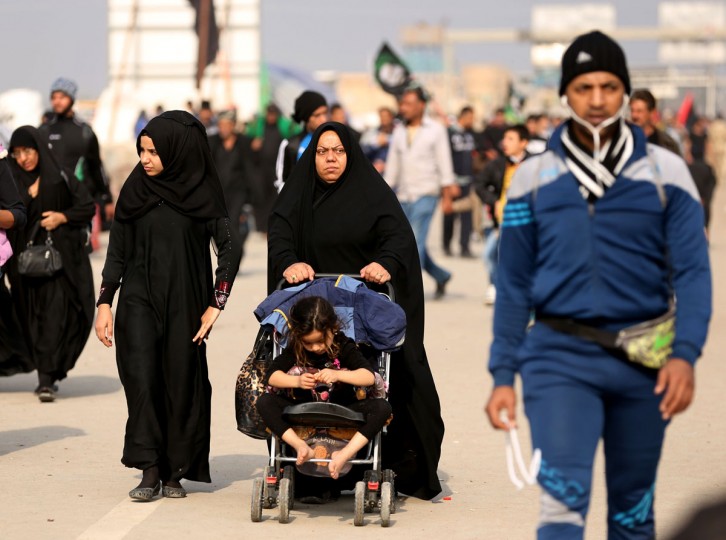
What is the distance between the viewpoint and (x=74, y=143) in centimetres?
1281

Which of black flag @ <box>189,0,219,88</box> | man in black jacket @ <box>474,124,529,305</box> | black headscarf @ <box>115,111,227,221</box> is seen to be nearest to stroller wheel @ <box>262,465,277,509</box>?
black headscarf @ <box>115,111,227,221</box>

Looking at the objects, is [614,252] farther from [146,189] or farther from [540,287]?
[146,189]

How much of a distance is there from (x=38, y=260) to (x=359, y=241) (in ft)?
12.3

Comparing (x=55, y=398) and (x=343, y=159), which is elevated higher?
(x=343, y=159)

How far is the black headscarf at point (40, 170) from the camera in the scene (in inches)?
406

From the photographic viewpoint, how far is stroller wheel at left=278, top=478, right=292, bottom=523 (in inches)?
265

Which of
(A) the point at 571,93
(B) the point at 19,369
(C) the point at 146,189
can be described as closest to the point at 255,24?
(B) the point at 19,369

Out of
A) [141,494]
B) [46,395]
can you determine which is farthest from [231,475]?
[46,395]

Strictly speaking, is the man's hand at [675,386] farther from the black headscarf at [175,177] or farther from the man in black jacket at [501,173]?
the man in black jacket at [501,173]

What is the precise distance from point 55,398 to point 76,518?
3.67 m

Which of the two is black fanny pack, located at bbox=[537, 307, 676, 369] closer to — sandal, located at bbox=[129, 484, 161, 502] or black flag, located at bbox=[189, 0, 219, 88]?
sandal, located at bbox=[129, 484, 161, 502]

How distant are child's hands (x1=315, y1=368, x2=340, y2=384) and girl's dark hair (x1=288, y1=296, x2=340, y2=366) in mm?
96

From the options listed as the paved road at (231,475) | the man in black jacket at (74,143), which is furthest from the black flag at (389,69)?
the paved road at (231,475)

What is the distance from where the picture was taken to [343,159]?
23.6ft
